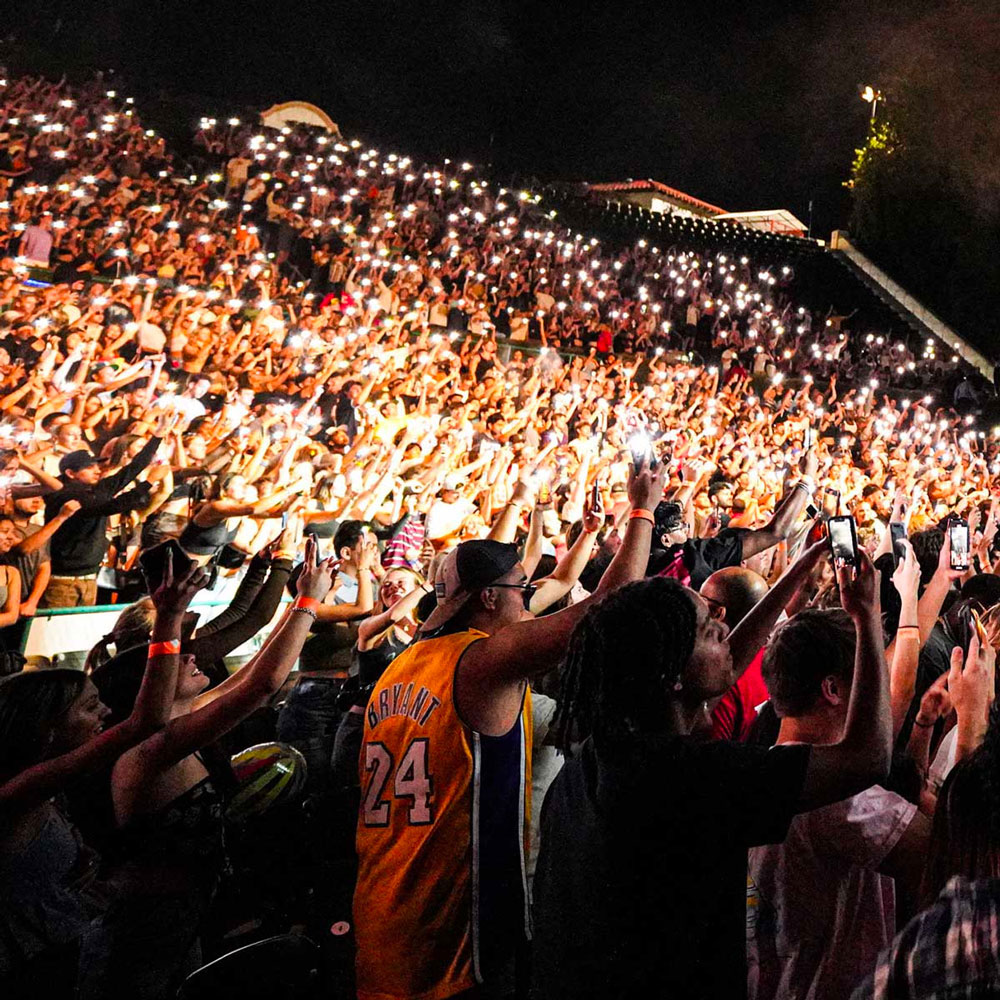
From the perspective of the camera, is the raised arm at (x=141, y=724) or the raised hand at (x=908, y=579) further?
the raised hand at (x=908, y=579)

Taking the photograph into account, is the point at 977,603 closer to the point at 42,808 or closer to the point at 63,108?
the point at 42,808

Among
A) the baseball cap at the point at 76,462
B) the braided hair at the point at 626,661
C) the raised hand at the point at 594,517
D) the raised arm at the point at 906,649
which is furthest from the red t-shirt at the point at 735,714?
the baseball cap at the point at 76,462

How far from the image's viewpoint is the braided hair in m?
1.77

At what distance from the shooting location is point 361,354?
11.1m

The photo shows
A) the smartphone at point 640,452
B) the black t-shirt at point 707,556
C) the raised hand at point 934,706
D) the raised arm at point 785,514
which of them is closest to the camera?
the raised hand at point 934,706

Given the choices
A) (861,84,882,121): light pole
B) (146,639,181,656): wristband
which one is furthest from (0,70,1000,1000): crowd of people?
(861,84,882,121): light pole

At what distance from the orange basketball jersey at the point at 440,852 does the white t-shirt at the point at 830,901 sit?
0.66m

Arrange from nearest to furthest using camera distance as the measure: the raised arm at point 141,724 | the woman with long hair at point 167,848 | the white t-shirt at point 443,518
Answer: the raised arm at point 141,724 → the woman with long hair at point 167,848 → the white t-shirt at point 443,518

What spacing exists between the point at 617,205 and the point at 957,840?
27001mm

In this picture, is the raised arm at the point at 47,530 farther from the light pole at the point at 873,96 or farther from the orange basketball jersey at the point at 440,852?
the light pole at the point at 873,96

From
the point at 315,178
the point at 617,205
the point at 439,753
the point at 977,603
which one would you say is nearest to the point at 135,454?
the point at 439,753

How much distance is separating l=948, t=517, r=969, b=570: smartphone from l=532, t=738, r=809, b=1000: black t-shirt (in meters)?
2.33

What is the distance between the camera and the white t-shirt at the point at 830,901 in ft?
5.82

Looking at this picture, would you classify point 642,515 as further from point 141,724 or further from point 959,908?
point 959,908
